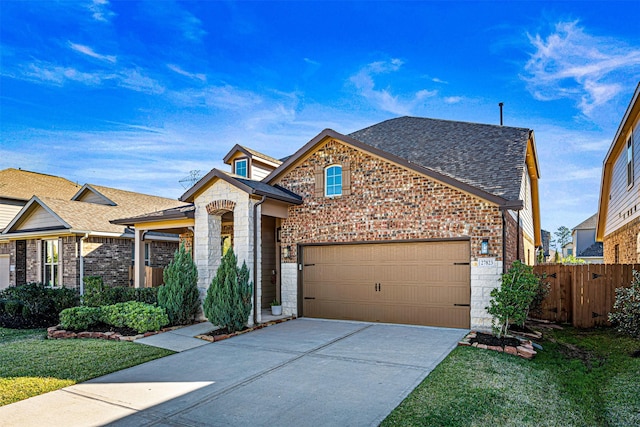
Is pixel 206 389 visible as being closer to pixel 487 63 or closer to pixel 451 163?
→ pixel 451 163

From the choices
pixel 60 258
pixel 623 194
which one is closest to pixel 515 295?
pixel 623 194

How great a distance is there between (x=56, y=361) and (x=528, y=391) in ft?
24.4

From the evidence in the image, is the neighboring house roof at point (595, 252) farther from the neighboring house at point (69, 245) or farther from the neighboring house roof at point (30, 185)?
the neighboring house roof at point (30, 185)

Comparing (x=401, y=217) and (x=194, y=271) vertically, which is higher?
(x=401, y=217)

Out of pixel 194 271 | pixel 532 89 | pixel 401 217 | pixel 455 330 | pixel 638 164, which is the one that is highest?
pixel 532 89

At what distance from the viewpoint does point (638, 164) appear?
1157 cm

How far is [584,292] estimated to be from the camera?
458 inches

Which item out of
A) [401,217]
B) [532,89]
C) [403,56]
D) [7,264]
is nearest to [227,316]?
[401,217]

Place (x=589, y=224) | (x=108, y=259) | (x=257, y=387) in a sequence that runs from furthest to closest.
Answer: (x=589, y=224)
(x=108, y=259)
(x=257, y=387)

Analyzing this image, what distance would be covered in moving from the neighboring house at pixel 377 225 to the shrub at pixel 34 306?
12.1 feet

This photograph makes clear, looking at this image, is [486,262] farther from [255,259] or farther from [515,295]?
[255,259]

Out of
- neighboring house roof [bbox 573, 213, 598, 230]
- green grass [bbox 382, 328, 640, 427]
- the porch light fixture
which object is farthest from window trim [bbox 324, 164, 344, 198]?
neighboring house roof [bbox 573, 213, 598, 230]

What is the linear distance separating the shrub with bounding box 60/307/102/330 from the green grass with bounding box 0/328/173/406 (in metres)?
0.59

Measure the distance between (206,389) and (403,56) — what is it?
1117cm
